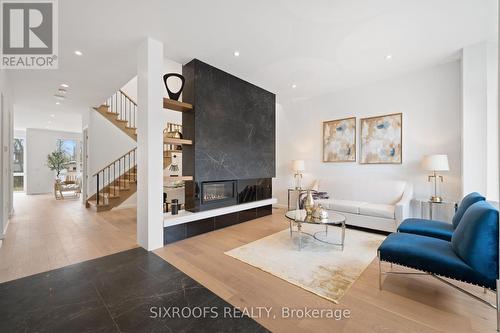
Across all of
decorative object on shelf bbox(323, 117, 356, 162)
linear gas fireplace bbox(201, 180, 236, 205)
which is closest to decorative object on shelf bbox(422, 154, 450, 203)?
decorative object on shelf bbox(323, 117, 356, 162)

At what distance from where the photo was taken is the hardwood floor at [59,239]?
2562mm

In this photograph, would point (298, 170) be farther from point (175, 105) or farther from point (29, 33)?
point (29, 33)

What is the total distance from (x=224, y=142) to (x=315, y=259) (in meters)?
2.54

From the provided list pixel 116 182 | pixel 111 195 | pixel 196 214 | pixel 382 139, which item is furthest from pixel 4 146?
pixel 382 139

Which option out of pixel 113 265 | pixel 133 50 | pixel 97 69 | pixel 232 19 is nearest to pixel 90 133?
pixel 97 69

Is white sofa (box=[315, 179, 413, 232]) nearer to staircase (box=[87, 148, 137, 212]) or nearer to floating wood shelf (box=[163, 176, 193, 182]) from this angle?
floating wood shelf (box=[163, 176, 193, 182])

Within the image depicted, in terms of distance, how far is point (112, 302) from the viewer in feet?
6.04

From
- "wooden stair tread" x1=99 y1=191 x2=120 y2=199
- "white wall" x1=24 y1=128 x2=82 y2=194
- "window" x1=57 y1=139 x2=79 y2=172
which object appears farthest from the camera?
"window" x1=57 y1=139 x2=79 y2=172

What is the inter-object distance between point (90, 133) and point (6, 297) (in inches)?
213

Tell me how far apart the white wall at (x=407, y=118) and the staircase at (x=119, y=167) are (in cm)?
488

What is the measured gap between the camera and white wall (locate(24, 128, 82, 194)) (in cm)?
916

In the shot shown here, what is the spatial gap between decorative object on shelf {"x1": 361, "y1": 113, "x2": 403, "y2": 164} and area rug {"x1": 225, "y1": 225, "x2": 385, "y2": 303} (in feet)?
5.69

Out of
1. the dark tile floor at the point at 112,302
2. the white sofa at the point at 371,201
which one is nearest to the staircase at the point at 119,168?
the dark tile floor at the point at 112,302

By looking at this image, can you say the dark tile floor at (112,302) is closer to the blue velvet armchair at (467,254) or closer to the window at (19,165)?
the blue velvet armchair at (467,254)
